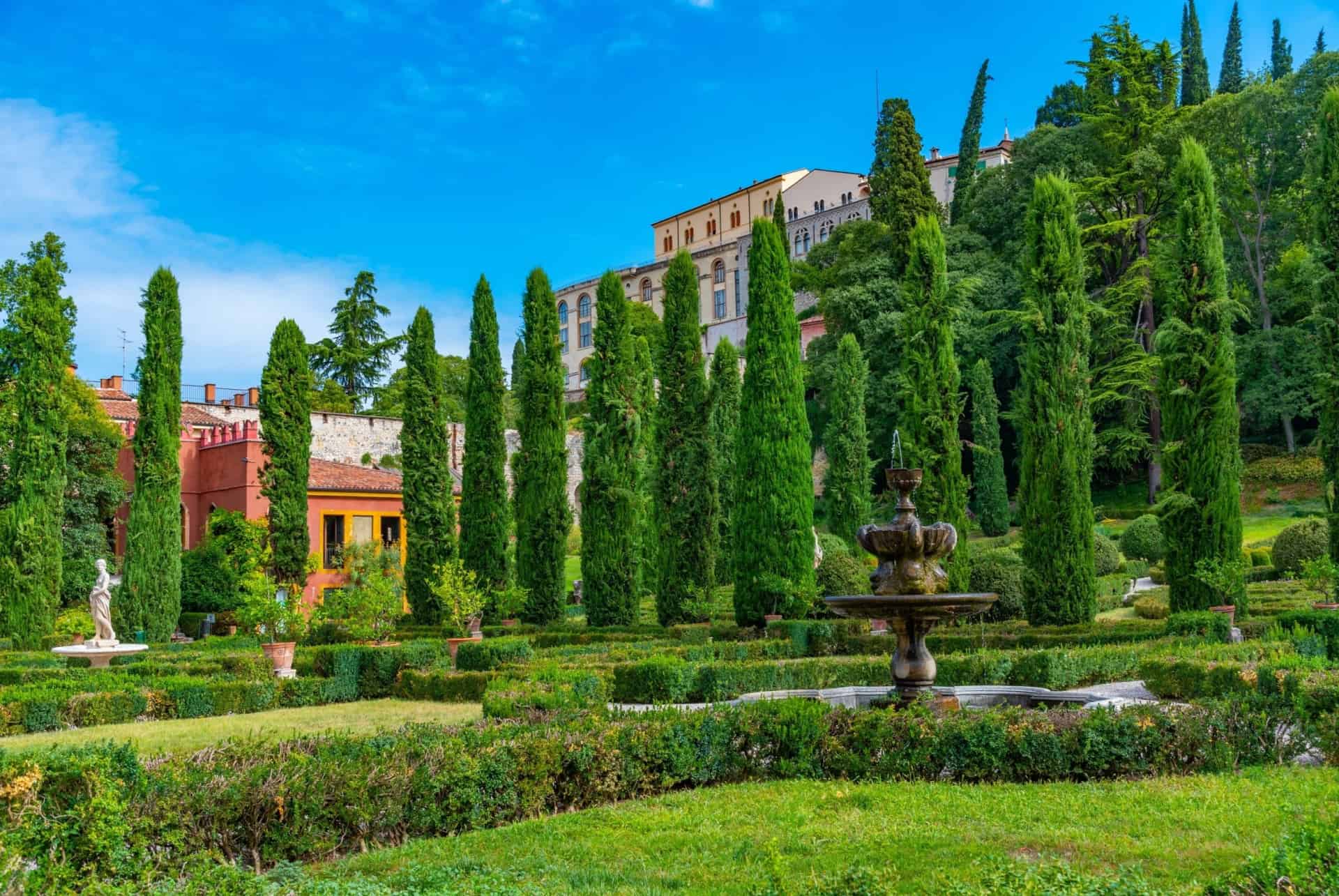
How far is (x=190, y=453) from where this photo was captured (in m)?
34.6

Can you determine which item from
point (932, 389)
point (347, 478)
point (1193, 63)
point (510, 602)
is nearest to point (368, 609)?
point (510, 602)

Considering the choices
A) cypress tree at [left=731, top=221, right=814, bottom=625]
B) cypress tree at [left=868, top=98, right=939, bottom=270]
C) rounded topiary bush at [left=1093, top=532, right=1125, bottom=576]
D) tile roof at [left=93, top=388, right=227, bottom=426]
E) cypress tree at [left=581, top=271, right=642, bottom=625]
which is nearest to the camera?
cypress tree at [left=731, top=221, right=814, bottom=625]

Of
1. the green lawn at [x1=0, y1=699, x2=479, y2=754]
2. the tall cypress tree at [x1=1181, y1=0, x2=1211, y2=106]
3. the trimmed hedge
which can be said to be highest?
the tall cypress tree at [x1=1181, y1=0, x2=1211, y2=106]

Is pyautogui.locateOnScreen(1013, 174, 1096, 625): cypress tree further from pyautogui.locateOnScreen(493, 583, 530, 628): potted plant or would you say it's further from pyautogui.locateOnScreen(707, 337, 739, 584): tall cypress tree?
pyautogui.locateOnScreen(707, 337, 739, 584): tall cypress tree

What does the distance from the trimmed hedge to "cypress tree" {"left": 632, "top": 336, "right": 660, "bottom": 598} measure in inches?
531

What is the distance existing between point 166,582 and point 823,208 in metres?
59.5

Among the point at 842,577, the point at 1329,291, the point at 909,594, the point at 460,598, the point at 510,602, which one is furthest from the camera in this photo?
the point at 510,602

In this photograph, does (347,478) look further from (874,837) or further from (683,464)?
(874,837)

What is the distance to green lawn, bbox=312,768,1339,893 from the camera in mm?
4934

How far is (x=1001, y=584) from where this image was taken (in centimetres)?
1938

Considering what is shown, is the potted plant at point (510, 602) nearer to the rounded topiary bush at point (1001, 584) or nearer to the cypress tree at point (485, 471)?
the cypress tree at point (485, 471)

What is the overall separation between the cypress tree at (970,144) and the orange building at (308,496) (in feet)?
101

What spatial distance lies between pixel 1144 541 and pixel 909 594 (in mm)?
22018

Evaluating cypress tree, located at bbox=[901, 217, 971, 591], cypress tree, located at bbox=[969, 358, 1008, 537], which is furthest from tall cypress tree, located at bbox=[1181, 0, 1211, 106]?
cypress tree, located at bbox=[901, 217, 971, 591]
